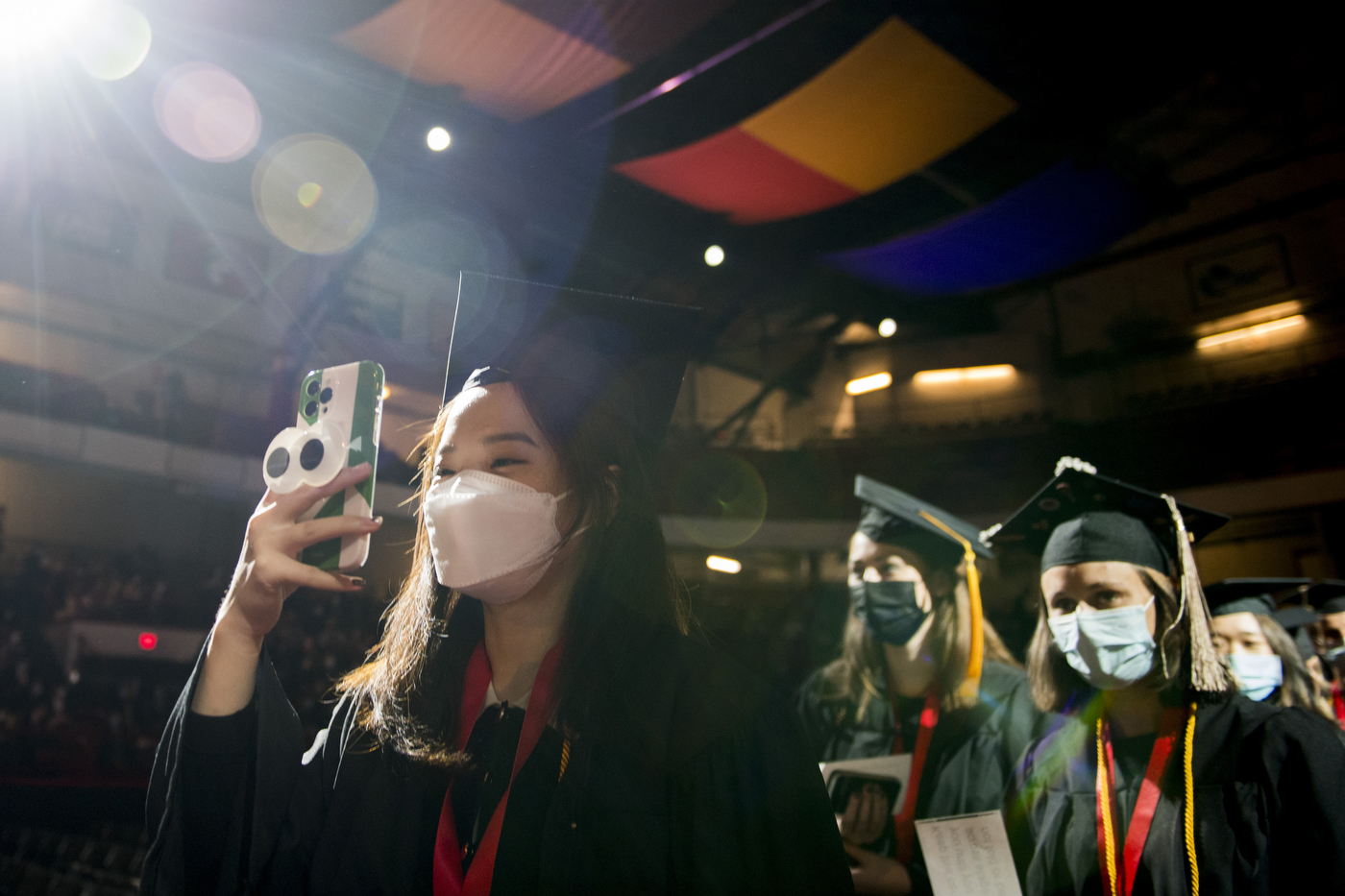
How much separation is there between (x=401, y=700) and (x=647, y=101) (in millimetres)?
6125

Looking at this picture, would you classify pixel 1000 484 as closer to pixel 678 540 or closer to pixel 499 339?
pixel 678 540

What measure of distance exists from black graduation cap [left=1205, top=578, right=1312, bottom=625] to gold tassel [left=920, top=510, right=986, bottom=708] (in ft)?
4.27

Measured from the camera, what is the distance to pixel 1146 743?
71.2 inches

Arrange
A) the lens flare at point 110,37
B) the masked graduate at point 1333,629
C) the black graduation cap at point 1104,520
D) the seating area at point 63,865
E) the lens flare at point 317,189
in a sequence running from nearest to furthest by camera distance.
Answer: the black graduation cap at point 1104,520
the seating area at point 63,865
the masked graduate at point 1333,629
the lens flare at point 110,37
the lens flare at point 317,189

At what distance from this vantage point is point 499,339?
1.32 metres

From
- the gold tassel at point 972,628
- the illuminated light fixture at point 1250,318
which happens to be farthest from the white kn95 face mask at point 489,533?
the illuminated light fixture at point 1250,318

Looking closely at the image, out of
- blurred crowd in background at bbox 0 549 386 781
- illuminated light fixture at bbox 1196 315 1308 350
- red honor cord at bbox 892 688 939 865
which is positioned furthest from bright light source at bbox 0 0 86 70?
illuminated light fixture at bbox 1196 315 1308 350

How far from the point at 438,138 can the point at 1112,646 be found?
601 centimetres

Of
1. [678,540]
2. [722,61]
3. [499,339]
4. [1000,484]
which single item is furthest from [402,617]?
[1000,484]

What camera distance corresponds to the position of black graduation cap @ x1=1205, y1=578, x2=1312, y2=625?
3.37 meters

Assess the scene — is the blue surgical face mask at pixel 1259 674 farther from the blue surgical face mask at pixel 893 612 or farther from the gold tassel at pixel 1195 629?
the gold tassel at pixel 1195 629

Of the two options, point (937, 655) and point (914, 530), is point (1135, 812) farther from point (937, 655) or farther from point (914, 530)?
point (914, 530)

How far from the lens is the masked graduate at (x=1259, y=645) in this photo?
3.28m

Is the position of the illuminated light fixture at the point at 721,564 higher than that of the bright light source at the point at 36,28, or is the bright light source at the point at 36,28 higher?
the bright light source at the point at 36,28
